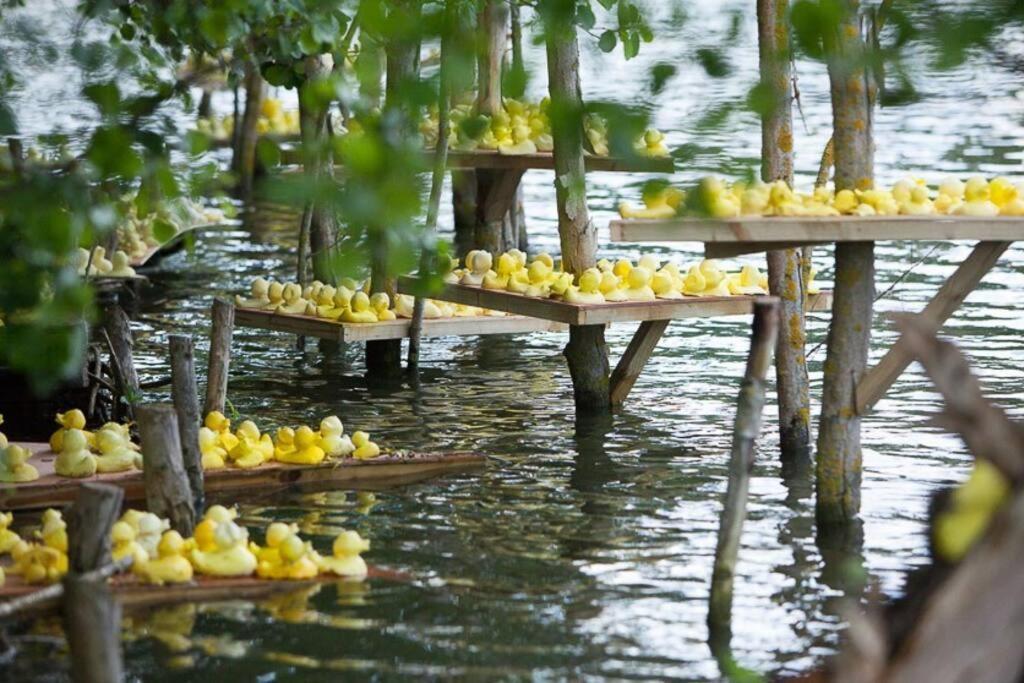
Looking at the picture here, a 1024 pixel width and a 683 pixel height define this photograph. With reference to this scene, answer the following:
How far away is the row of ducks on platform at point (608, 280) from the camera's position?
848 cm

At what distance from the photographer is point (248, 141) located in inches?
714

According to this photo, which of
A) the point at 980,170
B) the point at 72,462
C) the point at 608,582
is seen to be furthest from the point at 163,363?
the point at 980,170

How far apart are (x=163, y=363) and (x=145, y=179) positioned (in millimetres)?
6945

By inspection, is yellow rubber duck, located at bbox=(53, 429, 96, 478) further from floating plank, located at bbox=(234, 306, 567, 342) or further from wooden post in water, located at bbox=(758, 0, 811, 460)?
wooden post in water, located at bbox=(758, 0, 811, 460)

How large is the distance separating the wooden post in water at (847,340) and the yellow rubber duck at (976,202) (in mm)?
458

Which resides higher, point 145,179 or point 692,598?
point 145,179

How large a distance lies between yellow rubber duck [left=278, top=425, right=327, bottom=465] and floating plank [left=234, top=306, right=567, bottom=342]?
7.19 feet

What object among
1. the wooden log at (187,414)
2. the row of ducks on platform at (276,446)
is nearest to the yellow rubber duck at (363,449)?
the row of ducks on platform at (276,446)

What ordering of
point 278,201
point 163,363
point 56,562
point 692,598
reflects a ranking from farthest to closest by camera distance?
1. point 163,363
2. point 692,598
3. point 56,562
4. point 278,201

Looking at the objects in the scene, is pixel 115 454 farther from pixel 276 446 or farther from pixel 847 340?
pixel 847 340

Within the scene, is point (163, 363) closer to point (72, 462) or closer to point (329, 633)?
point (72, 462)

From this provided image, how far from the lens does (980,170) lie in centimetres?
1752

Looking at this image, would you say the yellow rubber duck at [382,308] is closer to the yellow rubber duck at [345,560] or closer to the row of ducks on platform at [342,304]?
the row of ducks on platform at [342,304]

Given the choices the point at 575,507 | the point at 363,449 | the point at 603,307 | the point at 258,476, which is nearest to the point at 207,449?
the point at 258,476
